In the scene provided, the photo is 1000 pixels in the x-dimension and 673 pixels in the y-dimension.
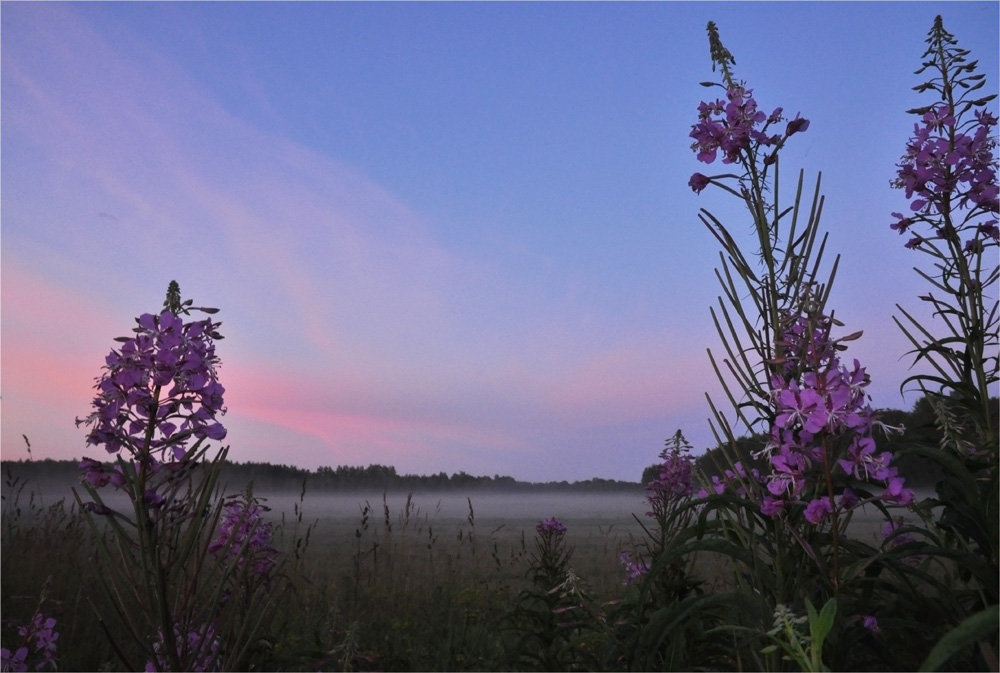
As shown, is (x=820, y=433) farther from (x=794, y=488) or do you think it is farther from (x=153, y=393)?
(x=153, y=393)

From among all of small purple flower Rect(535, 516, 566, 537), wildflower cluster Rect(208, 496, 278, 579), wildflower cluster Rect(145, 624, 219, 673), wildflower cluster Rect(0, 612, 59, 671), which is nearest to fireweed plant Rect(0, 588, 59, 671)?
wildflower cluster Rect(0, 612, 59, 671)

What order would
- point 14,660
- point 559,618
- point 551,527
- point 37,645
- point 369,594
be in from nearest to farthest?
point 559,618 → point 14,660 → point 37,645 → point 551,527 → point 369,594

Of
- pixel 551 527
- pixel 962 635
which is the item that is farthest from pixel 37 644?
pixel 962 635

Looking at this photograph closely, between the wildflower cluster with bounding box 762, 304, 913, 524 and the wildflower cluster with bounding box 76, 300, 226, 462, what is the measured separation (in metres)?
1.47

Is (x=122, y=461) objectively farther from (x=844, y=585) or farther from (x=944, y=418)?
(x=944, y=418)

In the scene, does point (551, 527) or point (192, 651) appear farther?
point (551, 527)

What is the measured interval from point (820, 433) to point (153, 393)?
1.73m

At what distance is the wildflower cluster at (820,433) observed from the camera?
1732 mm

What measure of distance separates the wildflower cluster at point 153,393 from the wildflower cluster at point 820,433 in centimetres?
147

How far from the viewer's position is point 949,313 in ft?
8.47

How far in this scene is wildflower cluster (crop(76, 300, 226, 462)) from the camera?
1882 millimetres

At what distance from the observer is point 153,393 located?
191 centimetres

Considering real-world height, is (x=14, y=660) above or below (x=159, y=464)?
below

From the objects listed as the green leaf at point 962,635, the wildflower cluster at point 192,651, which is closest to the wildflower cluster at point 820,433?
the green leaf at point 962,635
